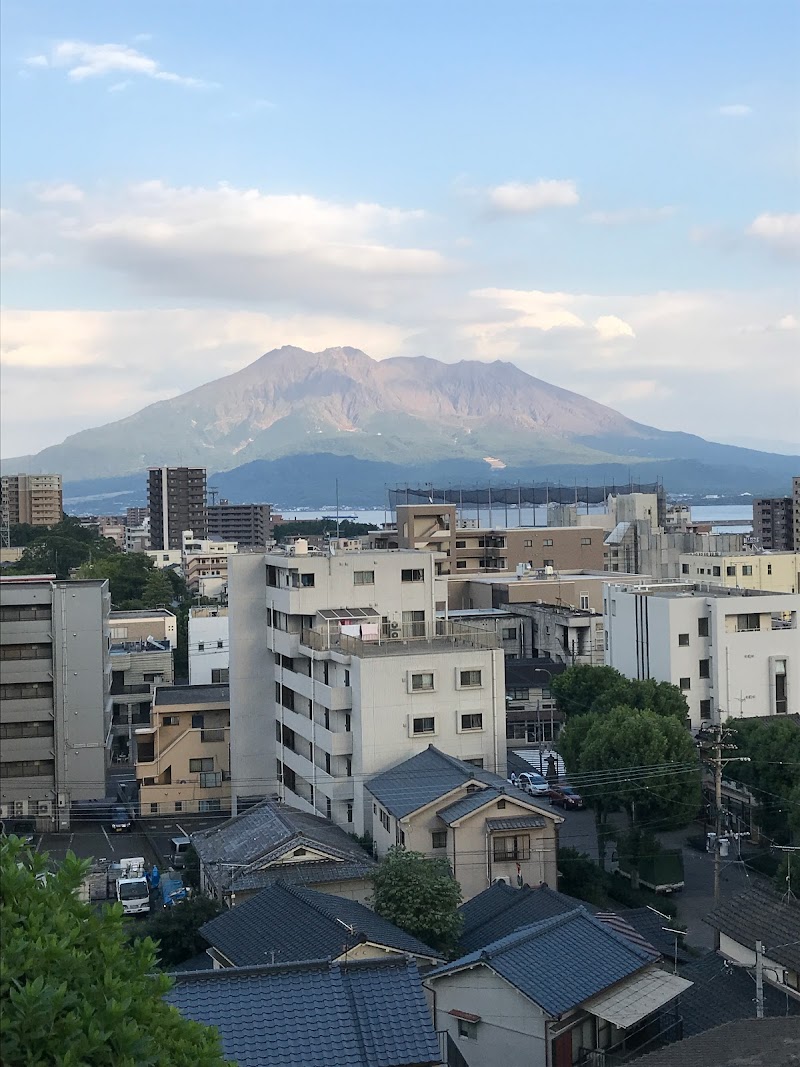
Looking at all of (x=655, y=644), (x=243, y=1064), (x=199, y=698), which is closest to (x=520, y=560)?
(x=655, y=644)

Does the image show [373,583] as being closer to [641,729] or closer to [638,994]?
[641,729]


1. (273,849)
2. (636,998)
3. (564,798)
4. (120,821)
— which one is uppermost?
(636,998)

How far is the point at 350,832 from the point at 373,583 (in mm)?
4953

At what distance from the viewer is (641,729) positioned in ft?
58.1

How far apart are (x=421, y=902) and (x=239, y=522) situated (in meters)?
80.3

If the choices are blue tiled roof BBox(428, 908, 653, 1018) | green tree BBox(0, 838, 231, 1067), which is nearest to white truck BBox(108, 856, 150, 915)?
blue tiled roof BBox(428, 908, 653, 1018)

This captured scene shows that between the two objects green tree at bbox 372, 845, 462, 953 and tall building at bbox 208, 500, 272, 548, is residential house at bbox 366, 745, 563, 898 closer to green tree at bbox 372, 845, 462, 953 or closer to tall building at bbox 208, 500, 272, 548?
green tree at bbox 372, 845, 462, 953

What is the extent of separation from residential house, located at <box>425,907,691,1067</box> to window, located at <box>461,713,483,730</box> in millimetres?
7751

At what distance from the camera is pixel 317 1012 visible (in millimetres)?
7785

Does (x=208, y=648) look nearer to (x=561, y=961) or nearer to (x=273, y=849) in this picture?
(x=273, y=849)

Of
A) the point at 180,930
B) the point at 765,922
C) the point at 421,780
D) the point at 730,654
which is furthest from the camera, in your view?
the point at 730,654

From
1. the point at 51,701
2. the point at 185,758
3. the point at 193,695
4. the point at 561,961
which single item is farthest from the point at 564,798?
the point at 561,961

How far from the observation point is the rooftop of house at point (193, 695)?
23.5 meters

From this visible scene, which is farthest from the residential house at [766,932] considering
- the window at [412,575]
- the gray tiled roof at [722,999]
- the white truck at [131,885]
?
the window at [412,575]
